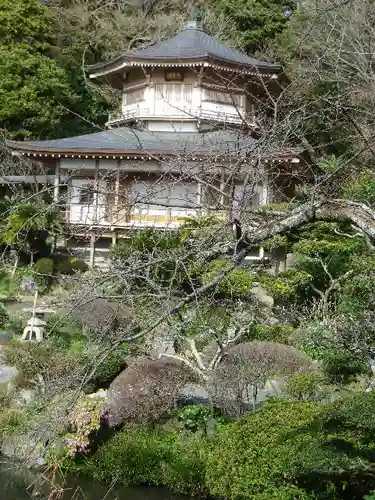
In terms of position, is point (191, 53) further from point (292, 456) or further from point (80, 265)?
point (292, 456)

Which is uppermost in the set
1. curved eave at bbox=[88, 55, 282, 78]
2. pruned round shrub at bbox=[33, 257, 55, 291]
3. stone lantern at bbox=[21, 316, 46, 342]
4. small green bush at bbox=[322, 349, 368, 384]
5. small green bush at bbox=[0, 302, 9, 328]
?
curved eave at bbox=[88, 55, 282, 78]

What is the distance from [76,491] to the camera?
294 inches

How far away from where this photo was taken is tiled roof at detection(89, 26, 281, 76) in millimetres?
17641

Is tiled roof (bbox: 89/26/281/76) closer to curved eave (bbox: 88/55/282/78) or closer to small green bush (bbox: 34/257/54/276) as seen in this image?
curved eave (bbox: 88/55/282/78)

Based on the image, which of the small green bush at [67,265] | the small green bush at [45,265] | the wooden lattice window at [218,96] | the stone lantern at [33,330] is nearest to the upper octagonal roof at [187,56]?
the wooden lattice window at [218,96]

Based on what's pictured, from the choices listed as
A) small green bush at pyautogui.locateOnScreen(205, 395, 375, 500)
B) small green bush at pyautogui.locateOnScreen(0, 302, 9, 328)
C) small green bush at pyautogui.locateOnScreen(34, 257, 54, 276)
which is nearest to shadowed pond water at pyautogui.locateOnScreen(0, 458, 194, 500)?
small green bush at pyautogui.locateOnScreen(205, 395, 375, 500)

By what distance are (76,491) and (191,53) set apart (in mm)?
14028

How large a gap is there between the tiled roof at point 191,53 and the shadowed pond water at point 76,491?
12.2 meters

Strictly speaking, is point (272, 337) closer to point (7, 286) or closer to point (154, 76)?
point (7, 286)

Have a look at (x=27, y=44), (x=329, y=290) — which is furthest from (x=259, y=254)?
(x=27, y=44)

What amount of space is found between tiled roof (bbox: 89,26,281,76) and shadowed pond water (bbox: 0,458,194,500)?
1217cm

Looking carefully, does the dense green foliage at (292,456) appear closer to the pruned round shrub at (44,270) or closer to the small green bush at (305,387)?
the small green bush at (305,387)

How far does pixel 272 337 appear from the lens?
1229 cm

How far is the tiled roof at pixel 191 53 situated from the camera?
1764cm
